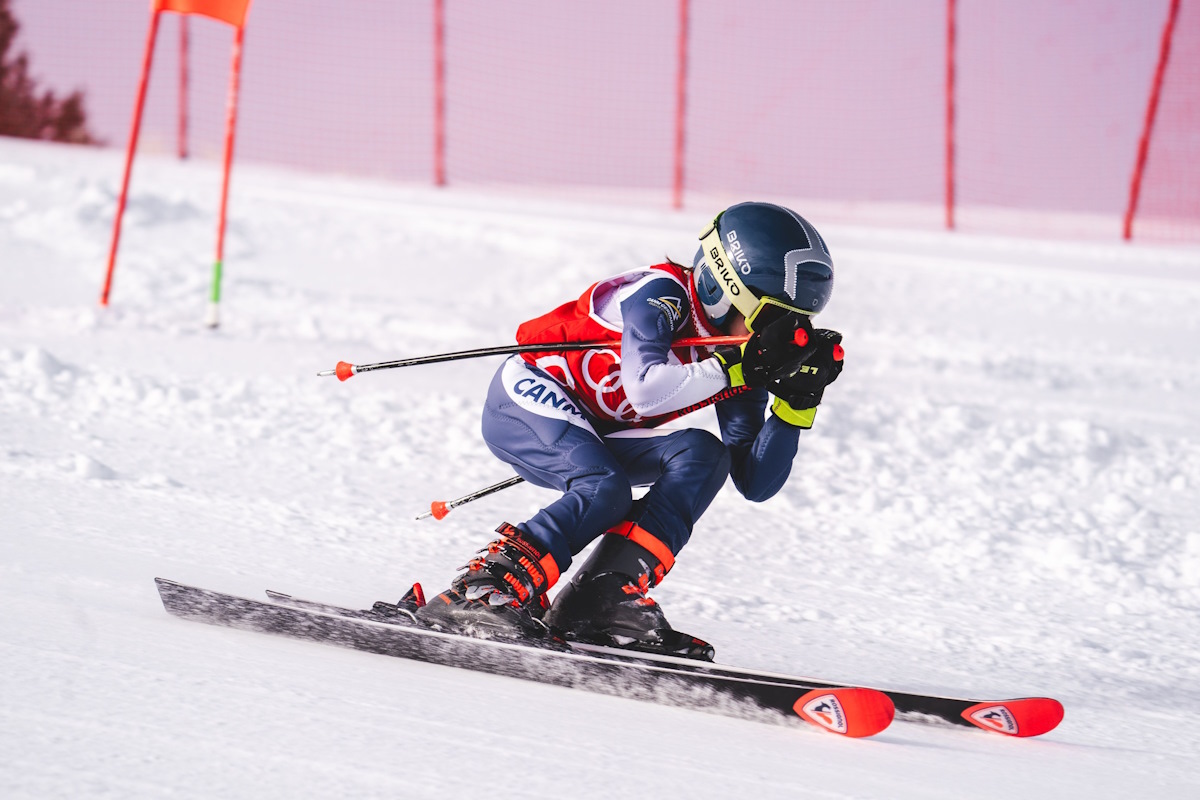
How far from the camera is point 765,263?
279cm

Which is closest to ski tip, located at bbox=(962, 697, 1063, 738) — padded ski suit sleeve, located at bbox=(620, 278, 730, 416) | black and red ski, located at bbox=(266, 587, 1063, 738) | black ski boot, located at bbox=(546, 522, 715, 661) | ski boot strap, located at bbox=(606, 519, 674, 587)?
black and red ski, located at bbox=(266, 587, 1063, 738)

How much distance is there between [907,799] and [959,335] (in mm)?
6577

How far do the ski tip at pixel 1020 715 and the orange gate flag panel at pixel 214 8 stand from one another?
19.2 ft

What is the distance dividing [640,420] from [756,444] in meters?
0.32

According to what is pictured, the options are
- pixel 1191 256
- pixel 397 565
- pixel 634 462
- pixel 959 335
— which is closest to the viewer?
pixel 634 462

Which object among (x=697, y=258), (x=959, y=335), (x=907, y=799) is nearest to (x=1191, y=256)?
(x=959, y=335)

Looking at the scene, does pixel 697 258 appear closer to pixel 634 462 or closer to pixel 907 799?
pixel 634 462

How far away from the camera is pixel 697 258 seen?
9.82ft

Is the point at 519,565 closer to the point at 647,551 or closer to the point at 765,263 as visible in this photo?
the point at 647,551

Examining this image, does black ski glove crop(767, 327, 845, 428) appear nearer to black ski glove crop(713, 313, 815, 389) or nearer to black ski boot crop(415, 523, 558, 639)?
black ski glove crop(713, 313, 815, 389)

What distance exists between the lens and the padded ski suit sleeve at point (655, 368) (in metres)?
2.69

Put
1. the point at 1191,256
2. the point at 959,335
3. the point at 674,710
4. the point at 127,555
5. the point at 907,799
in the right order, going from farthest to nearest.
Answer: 1. the point at 1191,256
2. the point at 959,335
3. the point at 127,555
4. the point at 674,710
5. the point at 907,799

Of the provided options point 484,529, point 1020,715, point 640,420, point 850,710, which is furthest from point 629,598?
point 484,529

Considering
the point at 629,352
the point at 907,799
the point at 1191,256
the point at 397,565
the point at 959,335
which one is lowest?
the point at 907,799
